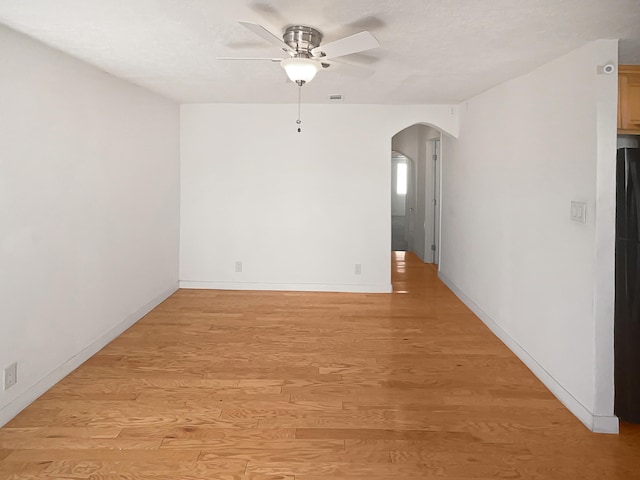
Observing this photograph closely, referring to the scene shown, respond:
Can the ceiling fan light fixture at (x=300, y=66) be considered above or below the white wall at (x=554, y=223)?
above

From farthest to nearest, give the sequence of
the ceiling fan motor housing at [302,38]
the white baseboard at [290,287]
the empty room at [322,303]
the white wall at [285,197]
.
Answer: the white baseboard at [290,287] < the white wall at [285,197] < the ceiling fan motor housing at [302,38] < the empty room at [322,303]

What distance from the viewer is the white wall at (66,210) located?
2.74m

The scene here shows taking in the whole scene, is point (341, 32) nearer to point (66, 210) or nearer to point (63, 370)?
point (66, 210)

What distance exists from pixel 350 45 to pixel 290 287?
3.79 m

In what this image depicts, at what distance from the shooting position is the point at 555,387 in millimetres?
3088

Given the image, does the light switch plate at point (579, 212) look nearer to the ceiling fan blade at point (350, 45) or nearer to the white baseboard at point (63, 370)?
the ceiling fan blade at point (350, 45)

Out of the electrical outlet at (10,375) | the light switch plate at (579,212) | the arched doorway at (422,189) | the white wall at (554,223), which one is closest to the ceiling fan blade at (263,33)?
the white wall at (554,223)

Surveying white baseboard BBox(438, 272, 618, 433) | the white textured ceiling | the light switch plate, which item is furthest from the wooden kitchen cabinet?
white baseboard BBox(438, 272, 618, 433)

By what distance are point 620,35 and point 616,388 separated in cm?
199

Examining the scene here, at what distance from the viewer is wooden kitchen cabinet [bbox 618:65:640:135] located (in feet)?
9.24

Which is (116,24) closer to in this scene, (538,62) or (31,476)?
(31,476)

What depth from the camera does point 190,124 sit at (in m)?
5.83

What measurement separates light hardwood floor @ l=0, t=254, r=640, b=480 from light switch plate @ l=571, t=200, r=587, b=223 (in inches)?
45.7

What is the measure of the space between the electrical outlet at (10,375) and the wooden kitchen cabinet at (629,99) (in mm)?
3835
